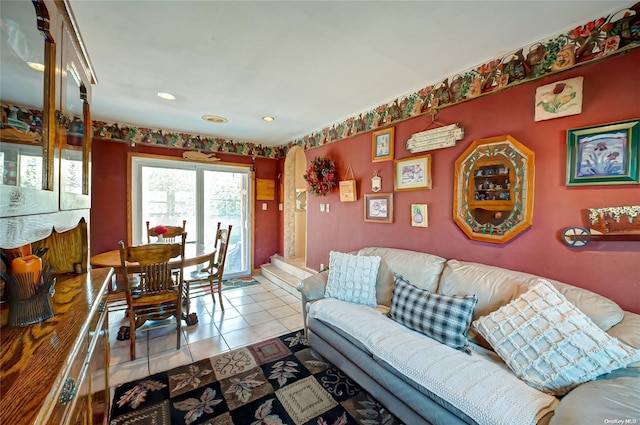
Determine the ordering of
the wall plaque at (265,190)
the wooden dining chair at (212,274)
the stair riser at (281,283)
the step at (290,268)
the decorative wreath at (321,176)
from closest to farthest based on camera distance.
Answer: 1. the wooden dining chair at (212,274)
2. the decorative wreath at (321,176)
3. the stair riser at (281,283)
4. the step at (290,268)
5. the wall plaque at (265,190)

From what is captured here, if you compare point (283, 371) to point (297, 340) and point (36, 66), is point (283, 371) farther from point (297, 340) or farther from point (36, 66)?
point (36, 66)

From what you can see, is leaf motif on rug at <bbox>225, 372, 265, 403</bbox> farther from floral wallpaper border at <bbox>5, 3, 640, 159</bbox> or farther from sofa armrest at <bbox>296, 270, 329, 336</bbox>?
floral wallpaper border at <bbox>5, 3, 640, 159</bbox>

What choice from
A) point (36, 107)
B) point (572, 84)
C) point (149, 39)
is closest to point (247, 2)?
point (149, 39)

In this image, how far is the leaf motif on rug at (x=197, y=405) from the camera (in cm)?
166

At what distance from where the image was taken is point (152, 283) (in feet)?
7.77

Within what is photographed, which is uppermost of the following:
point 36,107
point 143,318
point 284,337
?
point 36,107

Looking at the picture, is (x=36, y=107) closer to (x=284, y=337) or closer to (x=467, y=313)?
(x=467, y=313)

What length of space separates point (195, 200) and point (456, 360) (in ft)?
13.5

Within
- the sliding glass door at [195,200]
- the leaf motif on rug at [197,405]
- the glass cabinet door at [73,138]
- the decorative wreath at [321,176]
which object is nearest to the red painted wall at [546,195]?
the decorative wreath at [321,176]

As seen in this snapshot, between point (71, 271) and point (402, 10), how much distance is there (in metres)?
2.43

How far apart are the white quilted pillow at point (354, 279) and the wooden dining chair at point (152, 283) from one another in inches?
56.5

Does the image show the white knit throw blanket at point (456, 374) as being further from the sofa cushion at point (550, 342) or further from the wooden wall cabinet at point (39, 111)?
the wooden wall cabinet at point (39, 111)

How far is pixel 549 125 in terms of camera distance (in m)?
1.72

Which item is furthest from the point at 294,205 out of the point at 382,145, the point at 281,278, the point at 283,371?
the point at 283,371
